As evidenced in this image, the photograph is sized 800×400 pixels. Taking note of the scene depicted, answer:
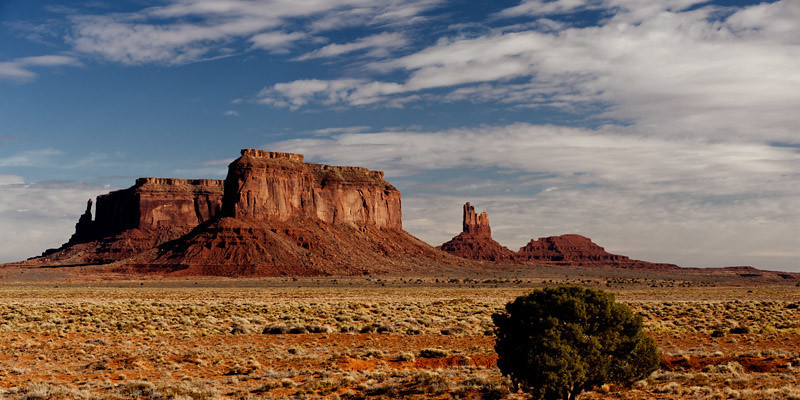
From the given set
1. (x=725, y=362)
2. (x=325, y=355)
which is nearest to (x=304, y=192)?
(x=325, y=355)

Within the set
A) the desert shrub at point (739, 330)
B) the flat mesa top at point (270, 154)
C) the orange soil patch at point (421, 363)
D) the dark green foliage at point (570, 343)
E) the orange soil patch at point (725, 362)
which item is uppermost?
the flat mesa top at point (270, 154)

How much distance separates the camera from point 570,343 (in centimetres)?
1488

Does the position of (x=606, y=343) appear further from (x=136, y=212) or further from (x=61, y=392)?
(x=136, y=212)

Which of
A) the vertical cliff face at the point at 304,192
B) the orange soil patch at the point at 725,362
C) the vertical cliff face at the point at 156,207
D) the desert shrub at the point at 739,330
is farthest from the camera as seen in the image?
the vertical cliff face at the point at 156,207

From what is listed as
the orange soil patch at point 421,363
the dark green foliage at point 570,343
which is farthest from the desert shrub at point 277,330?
the dark green foliage at point 570,343

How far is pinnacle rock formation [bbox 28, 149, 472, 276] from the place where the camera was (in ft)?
409

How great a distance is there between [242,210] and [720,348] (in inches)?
4836

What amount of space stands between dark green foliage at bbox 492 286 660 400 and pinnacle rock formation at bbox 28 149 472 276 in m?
106

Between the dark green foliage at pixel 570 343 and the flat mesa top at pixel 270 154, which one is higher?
the flat mesa top at pixel 270 154

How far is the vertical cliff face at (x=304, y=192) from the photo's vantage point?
142125 millimetres

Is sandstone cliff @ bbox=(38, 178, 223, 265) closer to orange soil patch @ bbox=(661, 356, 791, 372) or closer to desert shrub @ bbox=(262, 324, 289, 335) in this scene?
desert shrub @ bbox=(262, 324, 289, 335)

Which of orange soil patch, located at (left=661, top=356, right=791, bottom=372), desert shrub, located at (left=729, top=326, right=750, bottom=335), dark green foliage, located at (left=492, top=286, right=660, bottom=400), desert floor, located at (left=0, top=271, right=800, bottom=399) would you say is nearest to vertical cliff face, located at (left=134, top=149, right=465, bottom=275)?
desert floor, located at (left=0, top=271, right=800, bottom=399)

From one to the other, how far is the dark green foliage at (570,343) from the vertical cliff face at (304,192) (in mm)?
128666

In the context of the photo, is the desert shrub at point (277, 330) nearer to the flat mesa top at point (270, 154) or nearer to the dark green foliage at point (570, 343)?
the dark green foliage at point (570, 343)
